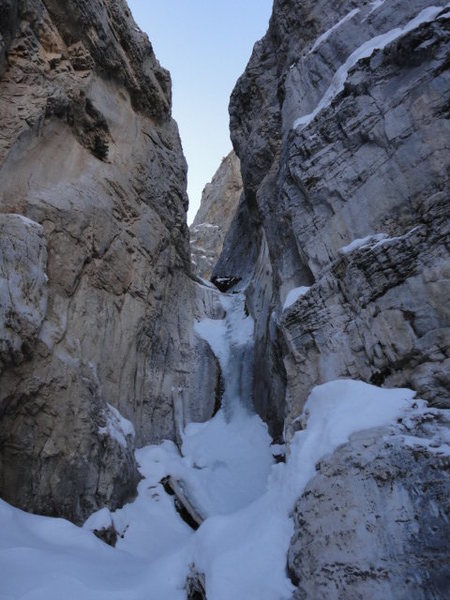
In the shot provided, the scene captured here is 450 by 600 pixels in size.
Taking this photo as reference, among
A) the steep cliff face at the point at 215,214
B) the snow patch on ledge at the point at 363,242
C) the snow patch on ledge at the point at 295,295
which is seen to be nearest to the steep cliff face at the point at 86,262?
the snow patch on ledge at the point at 295,295

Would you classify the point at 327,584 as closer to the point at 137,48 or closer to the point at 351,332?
the point at 351,332

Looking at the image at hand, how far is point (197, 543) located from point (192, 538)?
0.63 m

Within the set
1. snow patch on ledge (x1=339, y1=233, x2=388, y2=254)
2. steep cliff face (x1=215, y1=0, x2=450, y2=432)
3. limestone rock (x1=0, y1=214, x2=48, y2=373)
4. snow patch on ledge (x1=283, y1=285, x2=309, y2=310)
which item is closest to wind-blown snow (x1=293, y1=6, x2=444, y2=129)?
steep cliff face (x1=215, y1=0, x2=450, y2=432)

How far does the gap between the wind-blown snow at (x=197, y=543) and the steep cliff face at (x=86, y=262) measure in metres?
1.34

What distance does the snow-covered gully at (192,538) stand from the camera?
668 cm

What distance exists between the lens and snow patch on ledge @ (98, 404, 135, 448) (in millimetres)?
11531

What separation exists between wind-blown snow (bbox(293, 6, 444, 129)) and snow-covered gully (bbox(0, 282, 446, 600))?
394 inches

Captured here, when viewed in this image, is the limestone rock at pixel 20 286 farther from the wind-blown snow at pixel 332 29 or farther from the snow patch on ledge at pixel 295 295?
the wind-blown snow at pixel 332 29

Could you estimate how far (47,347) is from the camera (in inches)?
424

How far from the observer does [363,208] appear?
458 inches

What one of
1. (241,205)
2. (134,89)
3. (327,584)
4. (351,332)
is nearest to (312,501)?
(327,584)

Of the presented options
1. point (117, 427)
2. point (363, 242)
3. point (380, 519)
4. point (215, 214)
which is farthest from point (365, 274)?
point (215, 214)

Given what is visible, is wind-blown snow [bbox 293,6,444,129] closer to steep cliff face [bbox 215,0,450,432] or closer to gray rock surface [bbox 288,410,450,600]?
steep cliff face [bbox 215,0,450,432]

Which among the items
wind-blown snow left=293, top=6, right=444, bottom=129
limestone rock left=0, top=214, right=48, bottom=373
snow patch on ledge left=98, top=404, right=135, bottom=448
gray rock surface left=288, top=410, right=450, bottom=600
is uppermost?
wind-blown snow left=293, top=6, right=444, bottom=129
